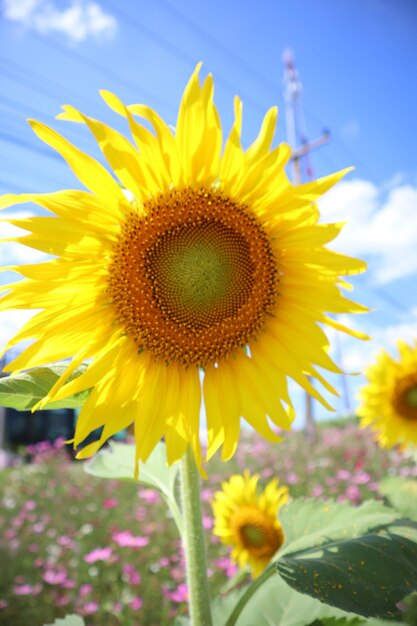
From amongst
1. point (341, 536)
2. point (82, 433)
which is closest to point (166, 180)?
point (82, 433)

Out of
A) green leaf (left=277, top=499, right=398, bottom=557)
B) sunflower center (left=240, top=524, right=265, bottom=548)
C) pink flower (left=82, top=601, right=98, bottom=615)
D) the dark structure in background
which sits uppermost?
green leaf (left=277, top=499, right=398, bottom=557)

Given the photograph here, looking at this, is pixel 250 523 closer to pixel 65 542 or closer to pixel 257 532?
pixel 257 532

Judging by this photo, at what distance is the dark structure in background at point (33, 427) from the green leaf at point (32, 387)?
16562mm

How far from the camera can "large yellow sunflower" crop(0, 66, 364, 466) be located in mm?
1415

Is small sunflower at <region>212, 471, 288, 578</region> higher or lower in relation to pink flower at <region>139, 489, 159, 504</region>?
higher

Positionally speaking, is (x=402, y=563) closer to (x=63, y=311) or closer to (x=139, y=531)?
(x=63, y=311)

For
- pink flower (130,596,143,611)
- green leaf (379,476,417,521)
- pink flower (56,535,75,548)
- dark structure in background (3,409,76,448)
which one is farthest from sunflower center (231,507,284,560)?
dark structure in background (3,409,76,448)

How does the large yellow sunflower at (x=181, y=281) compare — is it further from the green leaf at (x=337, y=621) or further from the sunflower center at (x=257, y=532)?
the sunflower center at (x=257, y=532)

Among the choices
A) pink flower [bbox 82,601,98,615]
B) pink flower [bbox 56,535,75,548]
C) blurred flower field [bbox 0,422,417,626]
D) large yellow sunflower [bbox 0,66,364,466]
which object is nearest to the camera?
large yellow sunflower [bbox 0,66,364,466]

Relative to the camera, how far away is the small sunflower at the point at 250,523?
244cm

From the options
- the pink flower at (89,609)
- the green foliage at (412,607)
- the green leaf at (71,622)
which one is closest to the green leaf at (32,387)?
the green leaf at (71,622)

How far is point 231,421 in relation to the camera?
1.52 metres

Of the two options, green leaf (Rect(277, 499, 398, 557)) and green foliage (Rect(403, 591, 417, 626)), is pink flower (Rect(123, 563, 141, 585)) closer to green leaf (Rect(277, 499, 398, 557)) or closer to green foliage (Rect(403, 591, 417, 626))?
green foliage (Rect(403, 591, 417, 626))

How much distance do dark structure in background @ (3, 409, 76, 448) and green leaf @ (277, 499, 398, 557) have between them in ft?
53.6
